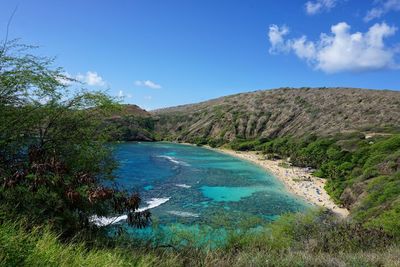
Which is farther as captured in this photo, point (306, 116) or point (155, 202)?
point (306, 116)

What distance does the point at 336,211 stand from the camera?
5216 centimetres

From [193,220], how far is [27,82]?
33769 millimetres

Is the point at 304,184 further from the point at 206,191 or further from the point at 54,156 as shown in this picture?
the point at 54,156

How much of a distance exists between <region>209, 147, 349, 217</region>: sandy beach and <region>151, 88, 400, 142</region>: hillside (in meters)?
36.4

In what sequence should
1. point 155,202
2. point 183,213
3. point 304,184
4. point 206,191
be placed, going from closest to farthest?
1. point 183,213
2. point 155,202
3. point 206,191
4. point 304,184

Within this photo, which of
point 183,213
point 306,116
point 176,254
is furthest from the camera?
point 306,116

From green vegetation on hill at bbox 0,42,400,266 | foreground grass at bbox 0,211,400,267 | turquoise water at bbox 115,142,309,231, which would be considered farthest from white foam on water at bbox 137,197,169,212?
foreground grass at bbox 0,211,400,267

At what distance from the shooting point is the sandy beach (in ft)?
187

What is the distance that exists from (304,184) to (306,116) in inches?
3655

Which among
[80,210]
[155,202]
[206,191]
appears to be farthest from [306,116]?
[80,210]

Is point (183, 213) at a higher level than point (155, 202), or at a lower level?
lower

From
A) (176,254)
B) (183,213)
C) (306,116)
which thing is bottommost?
(183,213)

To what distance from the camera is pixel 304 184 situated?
2830 inches

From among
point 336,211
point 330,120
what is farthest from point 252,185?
point 330,120
